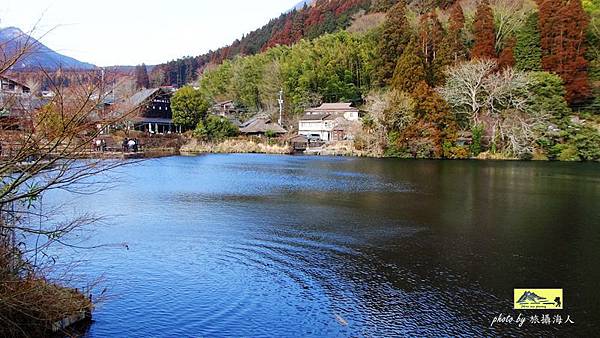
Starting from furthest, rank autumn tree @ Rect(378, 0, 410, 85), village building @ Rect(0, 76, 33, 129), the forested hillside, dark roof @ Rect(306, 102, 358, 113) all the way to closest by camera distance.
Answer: dark roof @ Rect(306, 102, 358, 113) < autumn tree @ Rect(378, 0, 410, 85) < the forested hillside < village building @ Rect(0, 76, 33, 129)

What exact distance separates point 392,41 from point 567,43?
1205cm

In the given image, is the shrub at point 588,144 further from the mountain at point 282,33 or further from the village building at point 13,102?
the village building at point 13,102

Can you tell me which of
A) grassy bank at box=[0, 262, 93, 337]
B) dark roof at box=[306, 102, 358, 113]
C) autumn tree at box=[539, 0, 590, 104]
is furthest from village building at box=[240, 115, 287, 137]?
grassy bank at box=[0, 262, 93, 337]

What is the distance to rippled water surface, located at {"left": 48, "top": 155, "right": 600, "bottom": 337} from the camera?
17.7ft

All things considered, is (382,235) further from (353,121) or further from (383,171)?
(353,121)

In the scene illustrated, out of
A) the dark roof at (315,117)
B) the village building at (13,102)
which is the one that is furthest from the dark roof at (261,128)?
the village building at (13,102)

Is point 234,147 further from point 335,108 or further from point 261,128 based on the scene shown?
point 335,108

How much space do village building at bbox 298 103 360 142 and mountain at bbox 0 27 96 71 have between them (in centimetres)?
3189

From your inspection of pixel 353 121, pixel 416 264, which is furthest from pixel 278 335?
pixel 353 121

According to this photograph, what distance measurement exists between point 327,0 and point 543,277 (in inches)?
2707

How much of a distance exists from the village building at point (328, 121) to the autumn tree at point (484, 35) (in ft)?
32.6

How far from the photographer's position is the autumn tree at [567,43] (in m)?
31.5

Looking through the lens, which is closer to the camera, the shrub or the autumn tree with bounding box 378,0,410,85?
the shrub

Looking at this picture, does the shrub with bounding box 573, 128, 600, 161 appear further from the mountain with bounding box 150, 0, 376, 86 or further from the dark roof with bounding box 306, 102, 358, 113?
the mountain with bounding box 150, 0, 376, 86
